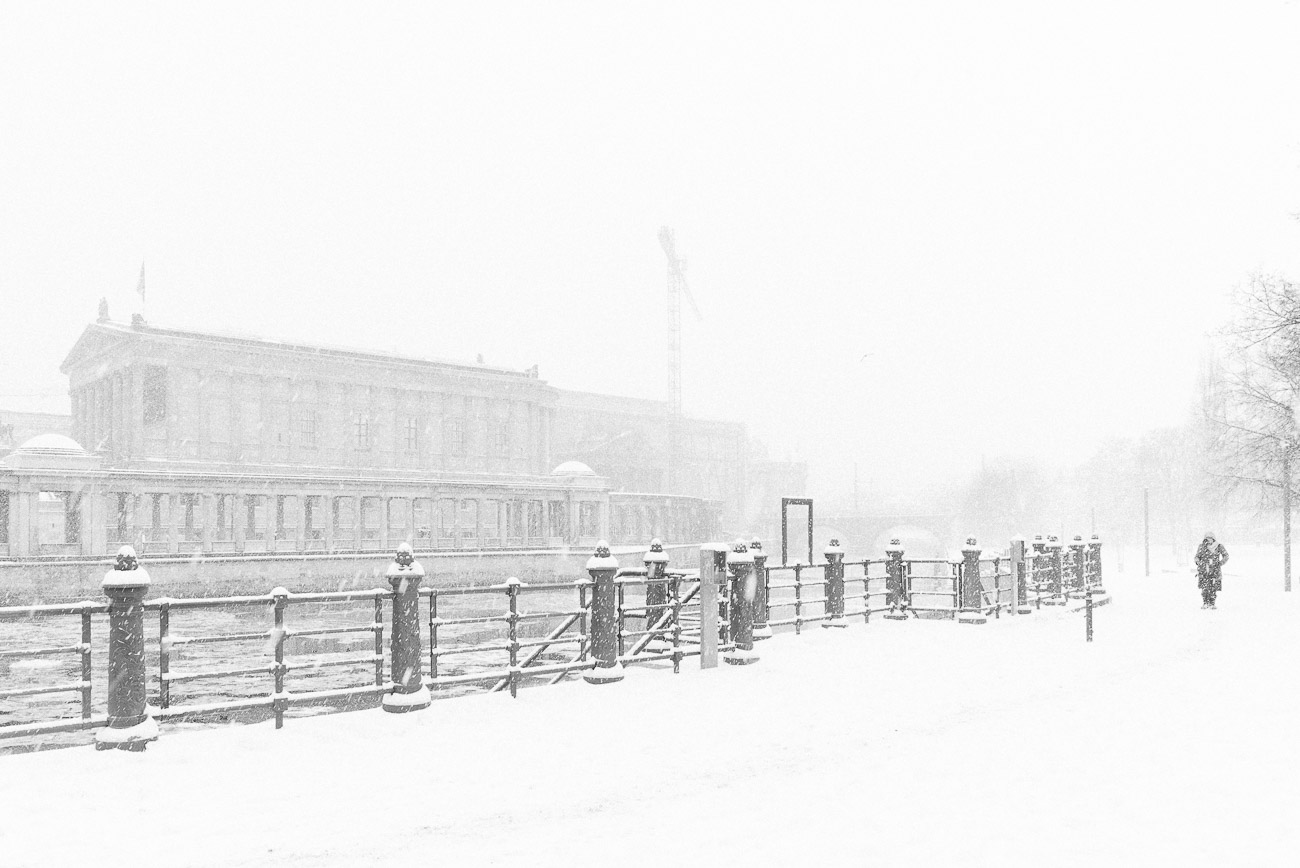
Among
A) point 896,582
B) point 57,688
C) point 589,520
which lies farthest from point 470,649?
point 589,520

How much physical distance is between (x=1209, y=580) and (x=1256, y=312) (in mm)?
7989

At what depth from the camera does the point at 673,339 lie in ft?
424

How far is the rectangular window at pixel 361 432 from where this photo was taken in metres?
→ 68.3

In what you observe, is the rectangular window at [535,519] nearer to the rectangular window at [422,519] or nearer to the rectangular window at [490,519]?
the rectangular window at [490,519]

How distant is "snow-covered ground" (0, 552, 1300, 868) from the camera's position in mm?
5867

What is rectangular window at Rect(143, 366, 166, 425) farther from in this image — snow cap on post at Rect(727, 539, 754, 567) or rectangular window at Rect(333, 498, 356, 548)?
snow cap on post at Rect(727, 539, 754, 567)

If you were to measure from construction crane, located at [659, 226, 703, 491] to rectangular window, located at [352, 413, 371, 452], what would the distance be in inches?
1582

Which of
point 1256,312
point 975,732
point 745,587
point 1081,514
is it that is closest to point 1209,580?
point 1256,312

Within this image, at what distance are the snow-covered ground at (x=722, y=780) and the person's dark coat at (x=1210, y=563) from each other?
11.0 meters

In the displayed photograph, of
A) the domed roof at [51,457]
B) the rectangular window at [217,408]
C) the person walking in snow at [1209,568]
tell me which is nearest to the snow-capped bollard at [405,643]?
the person walking in snow at [1209,568]

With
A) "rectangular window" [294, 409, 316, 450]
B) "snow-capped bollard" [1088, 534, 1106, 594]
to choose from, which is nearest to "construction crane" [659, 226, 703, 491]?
"rectangular window" [294, 409, 316, 450]

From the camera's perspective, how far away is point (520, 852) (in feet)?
19.1

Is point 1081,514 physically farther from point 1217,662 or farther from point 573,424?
point 1217,662

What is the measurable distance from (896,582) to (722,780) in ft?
40.0
